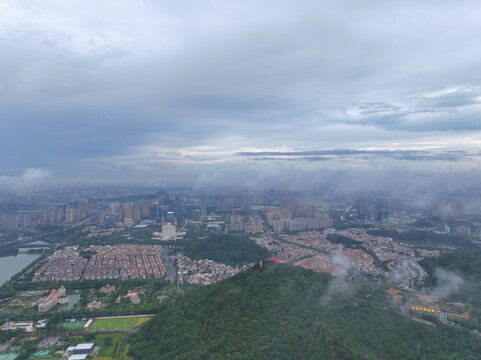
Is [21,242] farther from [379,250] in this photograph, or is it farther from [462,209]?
[462,209]

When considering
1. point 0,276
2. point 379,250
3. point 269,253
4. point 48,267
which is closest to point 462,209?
point 379,250

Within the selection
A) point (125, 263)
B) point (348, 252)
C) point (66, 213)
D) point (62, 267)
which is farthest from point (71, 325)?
point (66, 213)

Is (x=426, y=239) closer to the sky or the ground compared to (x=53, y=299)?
closer to the ground

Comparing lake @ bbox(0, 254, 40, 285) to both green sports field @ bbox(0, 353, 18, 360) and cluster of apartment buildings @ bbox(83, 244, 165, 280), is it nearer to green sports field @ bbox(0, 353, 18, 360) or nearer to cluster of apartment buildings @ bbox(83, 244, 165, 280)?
cluster of apartment buildings @ bbox(83, 244, 165, 280)

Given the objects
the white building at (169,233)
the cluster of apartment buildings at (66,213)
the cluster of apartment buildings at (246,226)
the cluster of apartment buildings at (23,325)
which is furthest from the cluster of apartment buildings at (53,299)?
the cluster of apartment buildings at (66,213)

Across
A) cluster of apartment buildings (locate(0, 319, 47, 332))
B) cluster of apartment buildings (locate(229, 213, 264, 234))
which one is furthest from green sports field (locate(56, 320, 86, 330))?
cluster of apartment buildings (locate(229, 213, 264, 234))

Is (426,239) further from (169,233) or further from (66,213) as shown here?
(66,213)
